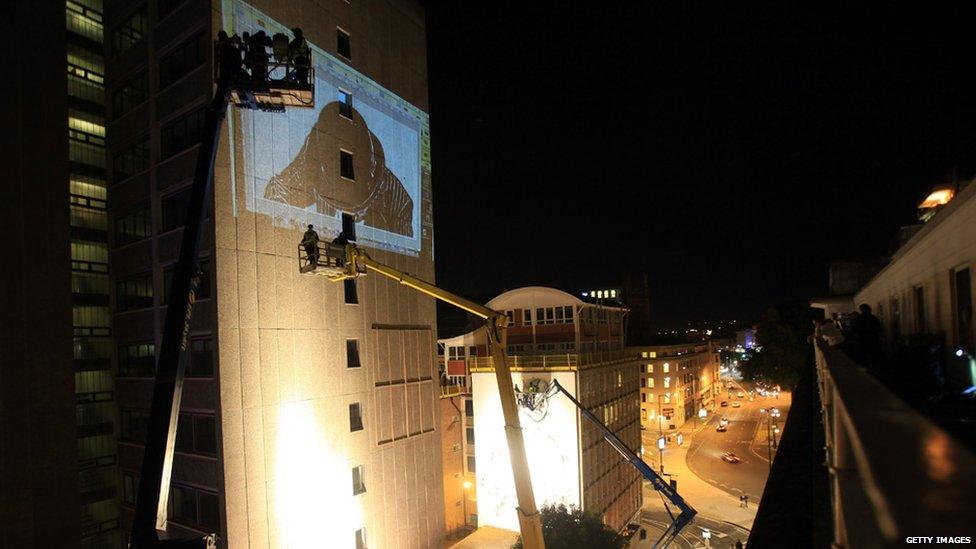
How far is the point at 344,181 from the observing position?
67.8 feet

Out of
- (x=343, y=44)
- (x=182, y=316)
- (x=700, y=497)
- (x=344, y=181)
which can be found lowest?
(x=700, y=497)

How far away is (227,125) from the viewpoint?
16312 mm

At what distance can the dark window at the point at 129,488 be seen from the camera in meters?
20.2

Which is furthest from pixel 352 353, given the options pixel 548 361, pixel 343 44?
pixel 548 361

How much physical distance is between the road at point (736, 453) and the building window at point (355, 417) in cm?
3527

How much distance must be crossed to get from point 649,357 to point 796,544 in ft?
236

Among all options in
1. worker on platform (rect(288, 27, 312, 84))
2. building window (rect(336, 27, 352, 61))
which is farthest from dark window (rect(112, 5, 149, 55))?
worker on platform (rect(288, 27, 312, 84))

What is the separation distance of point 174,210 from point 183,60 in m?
5.19

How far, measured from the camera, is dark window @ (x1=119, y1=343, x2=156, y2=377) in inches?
752

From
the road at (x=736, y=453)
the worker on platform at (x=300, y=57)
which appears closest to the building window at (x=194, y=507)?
the worker on platform at (x=300, y=57)

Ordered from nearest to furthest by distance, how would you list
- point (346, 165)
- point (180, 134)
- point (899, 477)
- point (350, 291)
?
1. point (899, 477)
2. point (180, 134)
3. point (350, 291)
4. point (346, 165)

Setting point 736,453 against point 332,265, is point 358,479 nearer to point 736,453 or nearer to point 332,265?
point 332,265

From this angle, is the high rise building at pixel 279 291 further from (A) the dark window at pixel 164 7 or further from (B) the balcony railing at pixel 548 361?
(B) the balcony railing at pixel 548 361

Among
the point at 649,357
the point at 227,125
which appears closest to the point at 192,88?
the point at 227,125
